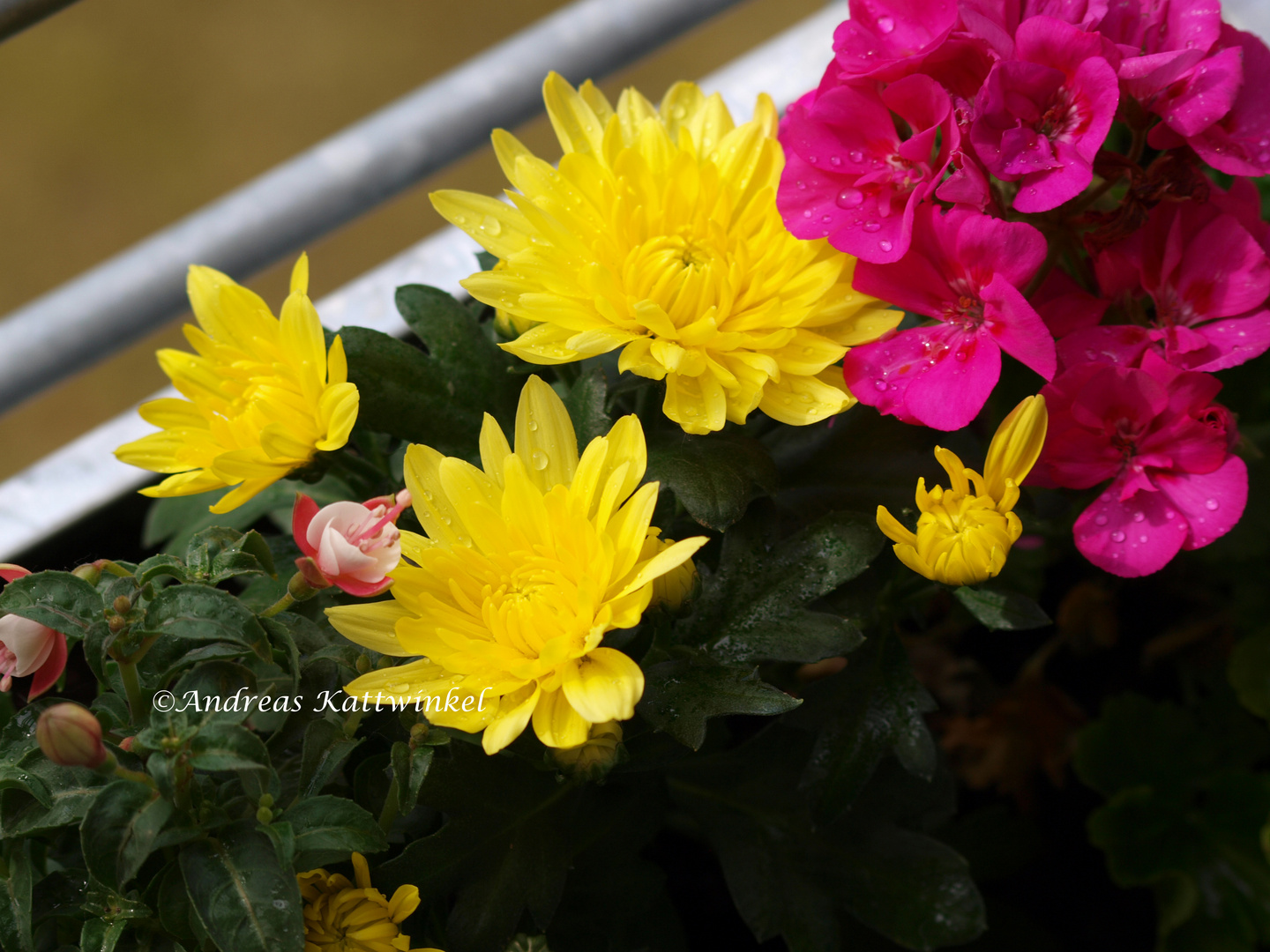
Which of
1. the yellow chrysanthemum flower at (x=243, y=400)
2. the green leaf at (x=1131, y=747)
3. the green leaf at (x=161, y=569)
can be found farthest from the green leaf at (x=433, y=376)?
the green leaf at (x=1131, y=747)

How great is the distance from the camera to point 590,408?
20.7 inches

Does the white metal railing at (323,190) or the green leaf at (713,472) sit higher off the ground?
the white metal railing at (323,190)

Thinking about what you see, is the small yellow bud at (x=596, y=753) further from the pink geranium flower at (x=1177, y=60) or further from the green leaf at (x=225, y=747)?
the pink geranium flower at (x=1177, y=60)

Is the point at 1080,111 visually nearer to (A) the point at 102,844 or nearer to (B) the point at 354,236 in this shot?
(A) the point at 102,844

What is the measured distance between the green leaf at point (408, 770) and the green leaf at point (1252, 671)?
2.03 feet

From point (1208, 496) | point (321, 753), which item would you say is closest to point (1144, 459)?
point (1208, 496)

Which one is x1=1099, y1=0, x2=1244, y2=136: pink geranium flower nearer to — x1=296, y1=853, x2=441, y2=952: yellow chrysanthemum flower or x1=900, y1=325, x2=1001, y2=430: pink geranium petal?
x1=900, y1=325, x2=1001, y2=430: pink geranium petal

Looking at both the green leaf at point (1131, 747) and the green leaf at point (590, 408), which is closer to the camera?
the green leaf at point (590, 408)

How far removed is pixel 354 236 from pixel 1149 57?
61.7 inches

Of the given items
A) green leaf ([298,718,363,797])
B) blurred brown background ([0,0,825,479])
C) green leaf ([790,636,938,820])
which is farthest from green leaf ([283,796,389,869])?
blurred brown background ([0,0,825,479])

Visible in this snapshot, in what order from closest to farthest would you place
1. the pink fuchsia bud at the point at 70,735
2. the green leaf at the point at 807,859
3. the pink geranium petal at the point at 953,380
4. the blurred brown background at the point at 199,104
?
the pink fuchsia bud at the point at 70,735 < the pink geranium petal at the point at 953,380 < the green leaf at the point at 807,859 < the blurred brown background at the point at 199,104

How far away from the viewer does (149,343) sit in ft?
5.90

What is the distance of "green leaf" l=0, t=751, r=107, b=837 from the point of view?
432mm

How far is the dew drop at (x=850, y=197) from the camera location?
500mm
